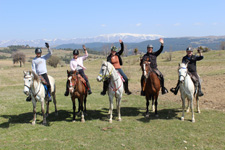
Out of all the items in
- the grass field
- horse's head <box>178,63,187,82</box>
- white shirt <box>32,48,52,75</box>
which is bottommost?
the grass field

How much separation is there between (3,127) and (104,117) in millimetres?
4960

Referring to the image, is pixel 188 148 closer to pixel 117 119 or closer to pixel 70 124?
pixel 117 119

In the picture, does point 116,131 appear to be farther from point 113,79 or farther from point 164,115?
point 164,115

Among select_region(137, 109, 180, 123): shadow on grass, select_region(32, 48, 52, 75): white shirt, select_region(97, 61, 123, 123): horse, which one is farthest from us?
select_region(137, 109, 180, 123): shadow on grass

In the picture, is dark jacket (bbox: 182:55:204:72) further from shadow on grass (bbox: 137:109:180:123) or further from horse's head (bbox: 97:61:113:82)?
horse's head (bbox: 97:61:113:82)

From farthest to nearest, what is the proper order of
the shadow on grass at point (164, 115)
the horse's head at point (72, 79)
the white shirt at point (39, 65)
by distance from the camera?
the shadow on grass at point (164, 115), the white shirt at point (39, 65), the horse's head at point (72, 79)

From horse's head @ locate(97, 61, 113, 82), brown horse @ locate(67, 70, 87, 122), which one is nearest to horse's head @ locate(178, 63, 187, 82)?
horse's head @ locate(97, 61, 113, 82)

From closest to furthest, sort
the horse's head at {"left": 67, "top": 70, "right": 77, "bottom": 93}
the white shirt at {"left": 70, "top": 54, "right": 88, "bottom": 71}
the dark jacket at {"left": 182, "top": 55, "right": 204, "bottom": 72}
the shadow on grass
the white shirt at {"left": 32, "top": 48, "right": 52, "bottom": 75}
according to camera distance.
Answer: the horse's head at {"left": 67, "top": 70, "right": 77, "bottom": 93}
the white shirt at {"left": 32, "top": 48, "right": 52, "bottom": 75}
the white shirt at {"left": 70, "top": 54, "right": 88, "bottom": 71}
the shadow on grass
the dark jacket at {"left": 182, "top": 55, "right": 204, "bottom": 72}

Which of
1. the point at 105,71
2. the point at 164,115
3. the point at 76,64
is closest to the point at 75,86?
the point at 76,64

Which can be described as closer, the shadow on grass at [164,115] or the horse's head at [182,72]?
the horse's head at [182,72]

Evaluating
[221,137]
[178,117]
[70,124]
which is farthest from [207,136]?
[70,124]

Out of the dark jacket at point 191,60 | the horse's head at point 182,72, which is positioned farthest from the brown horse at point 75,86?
the dark jacket at point 191,60

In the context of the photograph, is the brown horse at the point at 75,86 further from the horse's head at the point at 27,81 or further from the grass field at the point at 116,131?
the horse's head at the point at 27,81

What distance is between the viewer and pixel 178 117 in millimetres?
10086
